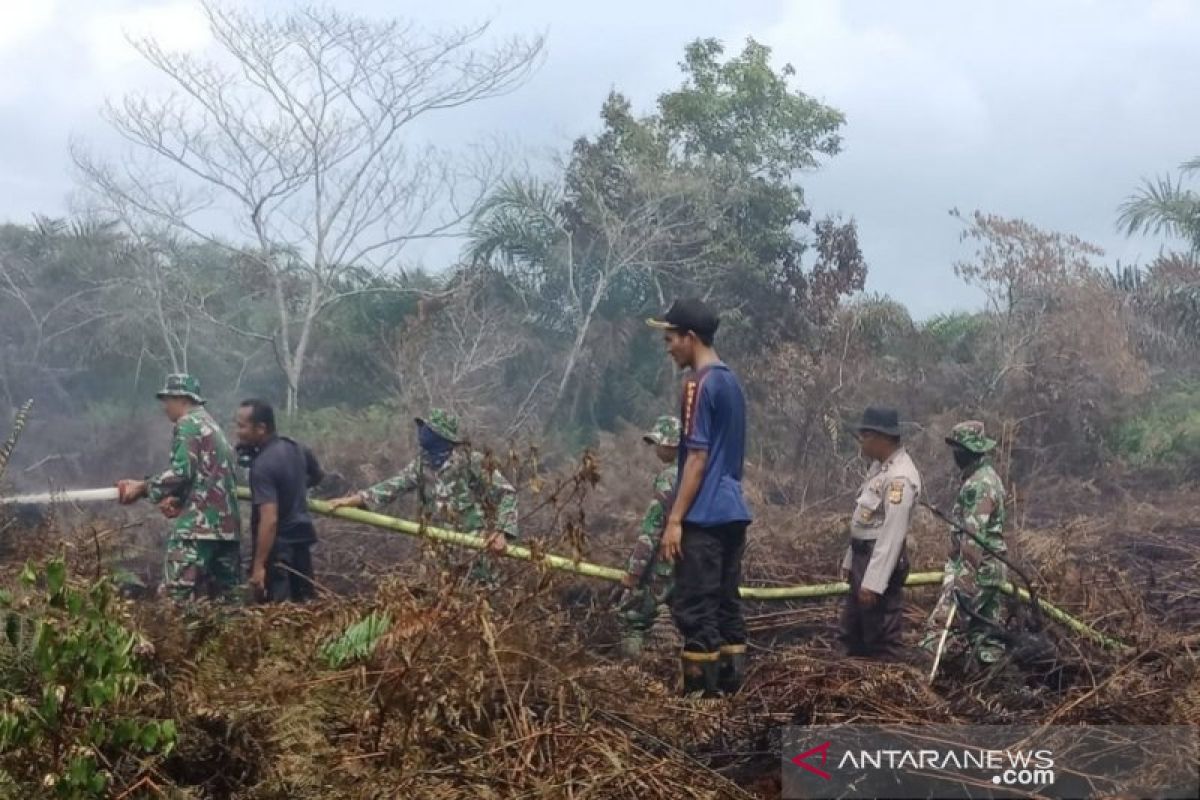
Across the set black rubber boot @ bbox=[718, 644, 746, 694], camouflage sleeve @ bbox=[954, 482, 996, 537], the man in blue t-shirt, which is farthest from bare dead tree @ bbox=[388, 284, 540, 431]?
black rubber boot @ bbox=[718, 644, 746, 694]

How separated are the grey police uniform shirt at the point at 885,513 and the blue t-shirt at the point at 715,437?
1.18m

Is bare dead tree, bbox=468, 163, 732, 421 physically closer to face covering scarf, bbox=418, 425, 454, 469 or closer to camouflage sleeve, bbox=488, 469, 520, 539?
face covering scarf, bbox=418, 425, 454, 469

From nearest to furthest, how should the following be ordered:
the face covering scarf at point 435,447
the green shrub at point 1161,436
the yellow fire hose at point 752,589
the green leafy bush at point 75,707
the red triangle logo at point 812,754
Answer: the green leafy bush at point 75,707 → the red triangle logo at point 812,754 → the yellow fire hose at point 752,589 → the face covering scarf at point 435,447 → the green shrub at point 1161,436

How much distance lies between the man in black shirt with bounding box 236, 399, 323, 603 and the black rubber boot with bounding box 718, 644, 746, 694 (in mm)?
2911

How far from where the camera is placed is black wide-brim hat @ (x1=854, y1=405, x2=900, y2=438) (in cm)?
703

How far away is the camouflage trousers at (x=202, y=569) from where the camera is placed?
7594 millimetres

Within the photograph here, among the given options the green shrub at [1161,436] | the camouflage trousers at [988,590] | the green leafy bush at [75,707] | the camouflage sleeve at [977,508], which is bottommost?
the green leafy bush at [75,707]

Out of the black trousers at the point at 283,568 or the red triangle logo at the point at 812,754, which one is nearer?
the red triangle logo at the point at 812,754

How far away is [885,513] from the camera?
22.6 ft

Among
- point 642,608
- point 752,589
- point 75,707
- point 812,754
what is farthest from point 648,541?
point 75,707

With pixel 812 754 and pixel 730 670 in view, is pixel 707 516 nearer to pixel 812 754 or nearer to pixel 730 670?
pixel 730 670

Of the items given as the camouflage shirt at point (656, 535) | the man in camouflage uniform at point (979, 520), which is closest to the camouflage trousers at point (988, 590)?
the man in camouflage uniform at point (979, 520)

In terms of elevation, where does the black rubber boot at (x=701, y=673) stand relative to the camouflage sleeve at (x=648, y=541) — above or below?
below

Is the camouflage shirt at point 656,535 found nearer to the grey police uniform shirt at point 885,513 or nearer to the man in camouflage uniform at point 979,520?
the grey police uniform shirt at point 885,513
